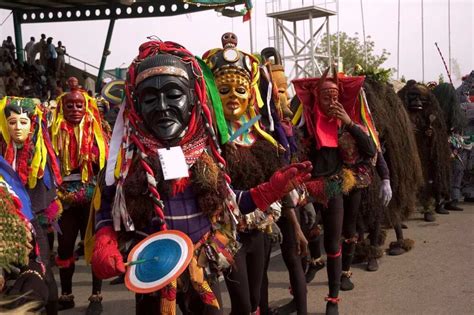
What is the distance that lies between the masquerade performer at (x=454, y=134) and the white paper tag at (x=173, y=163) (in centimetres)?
703

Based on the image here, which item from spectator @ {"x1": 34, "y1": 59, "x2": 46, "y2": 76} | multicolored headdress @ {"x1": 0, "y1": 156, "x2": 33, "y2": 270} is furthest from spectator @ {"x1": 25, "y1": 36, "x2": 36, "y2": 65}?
multicolored headdress @ {"x1": 0, "y1": 156, "x2": 33, "y2": 270}

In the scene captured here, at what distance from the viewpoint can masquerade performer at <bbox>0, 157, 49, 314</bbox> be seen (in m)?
2.78

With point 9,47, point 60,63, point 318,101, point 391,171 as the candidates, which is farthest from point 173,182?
point 9,47

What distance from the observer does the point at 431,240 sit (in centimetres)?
749

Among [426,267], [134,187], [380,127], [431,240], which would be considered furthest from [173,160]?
[431,240]

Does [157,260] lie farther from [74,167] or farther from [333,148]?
[74,167]

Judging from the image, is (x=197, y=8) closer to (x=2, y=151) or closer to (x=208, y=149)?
(x=2, y=151)

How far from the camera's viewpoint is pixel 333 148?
4824 millimetres

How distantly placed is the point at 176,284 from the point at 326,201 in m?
2.20

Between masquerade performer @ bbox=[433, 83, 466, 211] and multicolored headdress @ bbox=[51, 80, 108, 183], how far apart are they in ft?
18.7

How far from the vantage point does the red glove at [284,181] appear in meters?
2.80

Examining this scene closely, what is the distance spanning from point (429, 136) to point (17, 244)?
6548 millimetres

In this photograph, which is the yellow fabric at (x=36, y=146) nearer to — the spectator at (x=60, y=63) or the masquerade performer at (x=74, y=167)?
the masquerade performer at (x=74, y=167)

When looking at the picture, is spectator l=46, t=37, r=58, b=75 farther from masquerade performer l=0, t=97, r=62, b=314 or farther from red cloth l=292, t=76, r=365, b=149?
red cloth l=292, t=76, r=365, b=149
